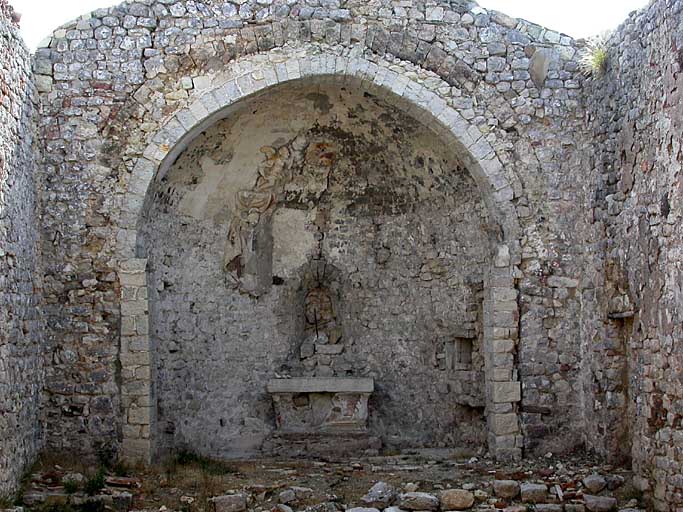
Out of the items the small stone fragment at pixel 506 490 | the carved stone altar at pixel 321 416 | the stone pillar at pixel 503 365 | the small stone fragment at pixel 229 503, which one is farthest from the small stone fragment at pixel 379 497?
the carved stone altar at pixel 321 416

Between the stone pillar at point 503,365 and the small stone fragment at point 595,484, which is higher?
the stone pillar at point 503,365

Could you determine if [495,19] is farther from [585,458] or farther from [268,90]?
[585,458]

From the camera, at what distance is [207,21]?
8.93 meters

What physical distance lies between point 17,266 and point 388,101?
13.0 ft

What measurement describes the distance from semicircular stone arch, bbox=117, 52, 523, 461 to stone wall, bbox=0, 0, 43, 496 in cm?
83

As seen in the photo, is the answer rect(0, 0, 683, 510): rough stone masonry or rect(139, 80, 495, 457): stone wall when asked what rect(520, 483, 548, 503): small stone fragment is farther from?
rect(139, 80, 495, 457): stone wall

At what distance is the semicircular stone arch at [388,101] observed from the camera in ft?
28.5

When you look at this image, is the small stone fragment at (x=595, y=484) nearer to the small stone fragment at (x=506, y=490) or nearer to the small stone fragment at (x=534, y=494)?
the small stone fragment at (x=534, y=494)

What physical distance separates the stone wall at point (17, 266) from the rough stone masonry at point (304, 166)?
0.04m

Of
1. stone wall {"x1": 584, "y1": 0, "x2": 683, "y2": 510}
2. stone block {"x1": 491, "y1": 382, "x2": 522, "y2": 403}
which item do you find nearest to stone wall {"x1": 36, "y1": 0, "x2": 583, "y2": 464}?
stone block {"x1": 491, "y1": 382, "x2": 522, "y2": 403}

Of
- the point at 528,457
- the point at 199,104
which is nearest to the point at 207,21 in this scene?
the point at 199,104

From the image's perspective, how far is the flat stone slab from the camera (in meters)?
10.1

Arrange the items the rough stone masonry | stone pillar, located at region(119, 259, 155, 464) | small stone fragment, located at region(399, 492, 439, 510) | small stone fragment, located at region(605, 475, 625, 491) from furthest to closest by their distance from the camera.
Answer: stone pillar, located at region(119, 259, 155, 464), the rough stone masonry, small stone fragment, located at region(605, 475, 625, 491), small stone fragment, located at region(399, 492, 439, 510)

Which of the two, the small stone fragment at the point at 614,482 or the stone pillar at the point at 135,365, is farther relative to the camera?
the stone pillar at the point at 135,365
